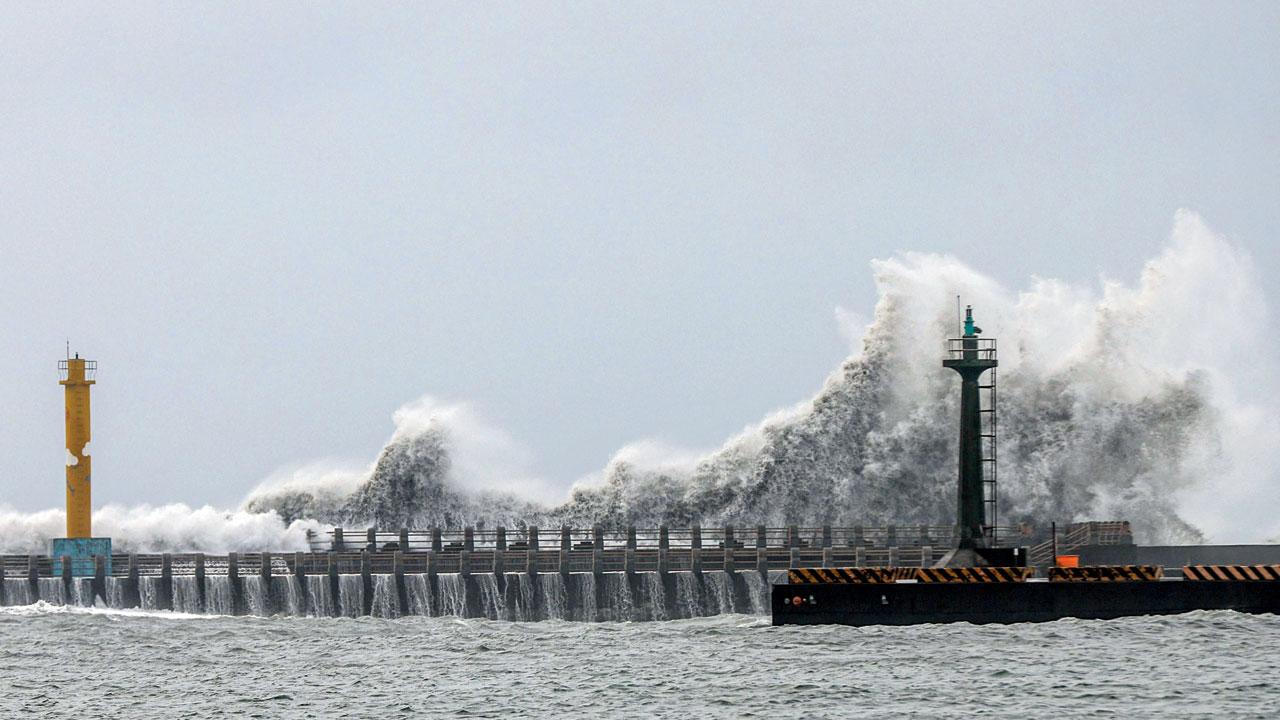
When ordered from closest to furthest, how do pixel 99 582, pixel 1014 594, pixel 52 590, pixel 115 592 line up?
pixel 1014 594 < pixel 115 592 < pixel 99 582 < pixel 52 590

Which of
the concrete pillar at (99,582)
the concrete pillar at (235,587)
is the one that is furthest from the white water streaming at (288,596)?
the concrete pillar at (99,582)

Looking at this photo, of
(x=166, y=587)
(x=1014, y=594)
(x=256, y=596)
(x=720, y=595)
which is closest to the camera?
(x=1014, y=594)

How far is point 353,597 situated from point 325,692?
2172cm

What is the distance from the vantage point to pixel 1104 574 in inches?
2067

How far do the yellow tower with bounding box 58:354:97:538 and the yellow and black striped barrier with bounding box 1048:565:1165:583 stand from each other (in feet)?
116

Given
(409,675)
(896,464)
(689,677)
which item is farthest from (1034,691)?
(896,464)

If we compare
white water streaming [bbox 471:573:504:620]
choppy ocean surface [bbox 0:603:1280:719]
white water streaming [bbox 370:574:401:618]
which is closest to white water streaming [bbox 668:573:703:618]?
white water streaming [bbox 471:573:504:620]

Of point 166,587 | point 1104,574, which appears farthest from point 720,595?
point 166,587

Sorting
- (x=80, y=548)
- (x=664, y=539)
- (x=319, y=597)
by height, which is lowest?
(x=319, y=597)

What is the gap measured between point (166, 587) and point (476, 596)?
31.9 ft

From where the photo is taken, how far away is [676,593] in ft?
213

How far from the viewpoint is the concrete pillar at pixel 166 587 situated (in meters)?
69.3

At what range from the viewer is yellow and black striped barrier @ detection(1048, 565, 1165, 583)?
5222 centimetres

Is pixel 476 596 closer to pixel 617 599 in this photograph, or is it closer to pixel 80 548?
pixel 617 599
